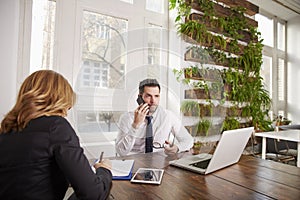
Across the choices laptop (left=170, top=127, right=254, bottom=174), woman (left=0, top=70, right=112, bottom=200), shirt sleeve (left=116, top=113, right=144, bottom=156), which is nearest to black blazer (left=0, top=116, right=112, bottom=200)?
woman (left=0, top=70, right=112, bottom=200)

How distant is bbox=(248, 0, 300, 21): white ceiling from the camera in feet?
12.8

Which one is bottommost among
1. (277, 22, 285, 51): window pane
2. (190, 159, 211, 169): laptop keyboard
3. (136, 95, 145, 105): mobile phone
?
(190, 159, 211, 169): laptop keyboard

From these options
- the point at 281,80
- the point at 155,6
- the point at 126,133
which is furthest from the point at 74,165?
the point at 281,80

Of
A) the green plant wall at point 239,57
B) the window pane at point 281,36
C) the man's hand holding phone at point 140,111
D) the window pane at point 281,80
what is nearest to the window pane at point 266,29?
the window pane at point 281,36

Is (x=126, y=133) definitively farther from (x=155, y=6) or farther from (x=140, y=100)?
(x=155, y=6)

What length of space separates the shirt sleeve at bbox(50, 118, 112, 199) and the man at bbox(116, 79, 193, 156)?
1.18ft

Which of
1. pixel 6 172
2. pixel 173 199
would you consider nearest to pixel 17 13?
pixel 6 172

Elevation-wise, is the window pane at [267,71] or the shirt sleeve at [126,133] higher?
the window pane at [267,71]

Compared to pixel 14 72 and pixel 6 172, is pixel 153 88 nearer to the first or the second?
pixel 6 172

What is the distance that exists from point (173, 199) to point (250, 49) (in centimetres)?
332

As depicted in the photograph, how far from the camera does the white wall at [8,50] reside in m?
1.57

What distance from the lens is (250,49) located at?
3.47 m

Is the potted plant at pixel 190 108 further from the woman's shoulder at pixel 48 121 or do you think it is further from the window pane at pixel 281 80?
the window pane at pixel 281 80

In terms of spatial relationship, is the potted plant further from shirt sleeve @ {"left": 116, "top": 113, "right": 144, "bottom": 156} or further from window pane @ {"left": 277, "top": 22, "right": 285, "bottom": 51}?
window pane @ {"left": 277, "top": 22, "right": 285, "bottom": 51}
